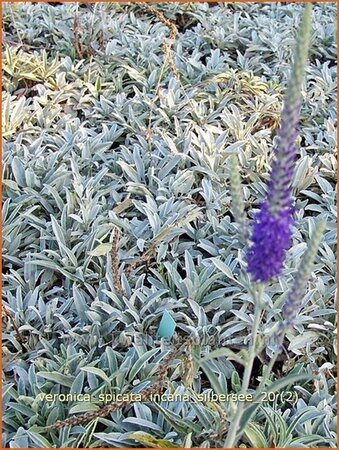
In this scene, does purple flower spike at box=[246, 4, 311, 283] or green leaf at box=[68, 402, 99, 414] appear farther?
green leaf at box=[68, 402, 99, 414]

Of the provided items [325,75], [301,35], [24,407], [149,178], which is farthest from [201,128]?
[301,35]

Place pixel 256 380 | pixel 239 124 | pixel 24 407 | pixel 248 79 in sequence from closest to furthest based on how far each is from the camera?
pixel 24 407 → pixel 256 380 → pixel 239 124 → pixel 248 79

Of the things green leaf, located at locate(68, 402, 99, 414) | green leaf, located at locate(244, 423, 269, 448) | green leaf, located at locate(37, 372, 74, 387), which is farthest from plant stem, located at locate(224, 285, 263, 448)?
green leaf, located at locate(37, 372, 74, 387)

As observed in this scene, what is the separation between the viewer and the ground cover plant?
73.0 inches

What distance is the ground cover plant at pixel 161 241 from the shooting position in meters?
1.85

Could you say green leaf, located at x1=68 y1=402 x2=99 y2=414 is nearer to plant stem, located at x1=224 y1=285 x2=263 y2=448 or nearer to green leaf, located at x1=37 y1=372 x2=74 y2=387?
green leaf, located at x1=37 y1=372 x2=74 y2=387

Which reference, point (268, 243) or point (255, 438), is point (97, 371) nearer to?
point (255, 438)

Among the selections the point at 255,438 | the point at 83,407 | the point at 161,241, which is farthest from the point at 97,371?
the point at 161,241

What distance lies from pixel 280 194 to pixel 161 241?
1.31 meters

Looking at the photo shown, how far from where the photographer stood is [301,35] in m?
1.03

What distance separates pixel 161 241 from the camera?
2.43 metres

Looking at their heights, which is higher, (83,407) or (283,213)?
(283,213)

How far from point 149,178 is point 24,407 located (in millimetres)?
1173

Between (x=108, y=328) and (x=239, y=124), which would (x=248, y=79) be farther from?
(x=108, y=328)
